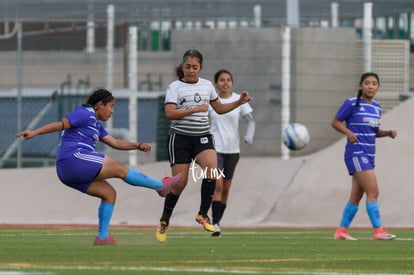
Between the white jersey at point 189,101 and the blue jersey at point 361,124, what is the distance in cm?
226

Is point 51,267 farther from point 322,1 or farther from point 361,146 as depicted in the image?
point 322,1

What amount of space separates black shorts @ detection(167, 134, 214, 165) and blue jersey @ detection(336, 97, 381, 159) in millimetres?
2286

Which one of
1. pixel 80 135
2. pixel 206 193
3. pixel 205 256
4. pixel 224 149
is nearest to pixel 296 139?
pixel 224 149

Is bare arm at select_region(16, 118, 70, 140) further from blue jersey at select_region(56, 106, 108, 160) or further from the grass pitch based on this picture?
the grass pitch

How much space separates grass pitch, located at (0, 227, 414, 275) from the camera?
10.5 metres

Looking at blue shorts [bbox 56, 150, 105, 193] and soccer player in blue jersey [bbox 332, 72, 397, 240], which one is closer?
blue shorts [bbox 56, 150, 105, 193]

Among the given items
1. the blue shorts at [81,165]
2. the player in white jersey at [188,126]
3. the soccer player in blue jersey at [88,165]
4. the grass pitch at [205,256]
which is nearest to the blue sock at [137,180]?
the soccer player in blue jersey at [88,165]

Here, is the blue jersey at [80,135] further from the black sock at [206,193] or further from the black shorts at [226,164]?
the black shorts at [226,164]

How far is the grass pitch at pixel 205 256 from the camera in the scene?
10.5 meters

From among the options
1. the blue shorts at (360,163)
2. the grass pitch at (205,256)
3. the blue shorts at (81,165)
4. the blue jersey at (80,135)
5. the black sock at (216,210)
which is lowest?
the black sock at (216,210)

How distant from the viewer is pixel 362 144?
16406 mm

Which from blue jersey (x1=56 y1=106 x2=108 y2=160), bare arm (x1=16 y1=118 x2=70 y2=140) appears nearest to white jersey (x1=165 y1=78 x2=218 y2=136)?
blue jersey (x1=56 y1=106 x2=108 y2=160)

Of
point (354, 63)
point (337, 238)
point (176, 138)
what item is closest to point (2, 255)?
point (176, 138)

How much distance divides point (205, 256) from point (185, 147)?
9.31 feet
